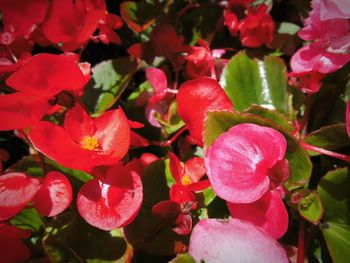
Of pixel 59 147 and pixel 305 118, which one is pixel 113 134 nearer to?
pixel 59 147

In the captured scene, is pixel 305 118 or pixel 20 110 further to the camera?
pixel 305 118

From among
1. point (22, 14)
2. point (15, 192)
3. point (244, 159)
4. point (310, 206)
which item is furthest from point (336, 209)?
point (22, 14)

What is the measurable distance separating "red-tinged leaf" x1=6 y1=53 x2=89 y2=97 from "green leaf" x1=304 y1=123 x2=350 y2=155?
1.05 feet

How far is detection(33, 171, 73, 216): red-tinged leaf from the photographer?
473 millimetres

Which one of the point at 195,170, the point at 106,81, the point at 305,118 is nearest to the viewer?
the point at 195,170

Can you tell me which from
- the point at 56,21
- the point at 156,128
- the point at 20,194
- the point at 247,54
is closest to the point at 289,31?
the point at 247,54

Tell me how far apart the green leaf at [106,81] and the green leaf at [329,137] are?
0.34 m

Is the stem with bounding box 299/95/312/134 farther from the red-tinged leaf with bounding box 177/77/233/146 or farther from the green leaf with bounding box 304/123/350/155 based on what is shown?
the red-tinged leaf with bounding box 177/77/233/146

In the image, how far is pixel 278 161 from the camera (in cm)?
45

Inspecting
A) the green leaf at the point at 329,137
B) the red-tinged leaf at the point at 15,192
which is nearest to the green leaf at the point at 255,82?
the green leaf at the point at 329,137

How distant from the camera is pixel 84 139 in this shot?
19.5 inches

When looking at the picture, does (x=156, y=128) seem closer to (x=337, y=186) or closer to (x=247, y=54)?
(x=247, y=54)

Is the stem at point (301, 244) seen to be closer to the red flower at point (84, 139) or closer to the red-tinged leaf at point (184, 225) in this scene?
the red-tinged leaf at point (184, 225)

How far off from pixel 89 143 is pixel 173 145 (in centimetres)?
25
